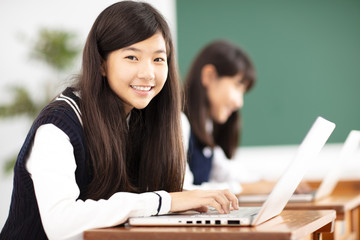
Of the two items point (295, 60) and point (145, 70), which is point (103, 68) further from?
point (295, 60)

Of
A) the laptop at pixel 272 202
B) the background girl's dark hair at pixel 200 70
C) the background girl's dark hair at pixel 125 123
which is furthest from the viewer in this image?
the background girl's dark hair at pixel 200 70

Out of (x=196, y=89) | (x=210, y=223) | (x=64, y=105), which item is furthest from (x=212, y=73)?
(x=210, y=223)

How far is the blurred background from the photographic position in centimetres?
399

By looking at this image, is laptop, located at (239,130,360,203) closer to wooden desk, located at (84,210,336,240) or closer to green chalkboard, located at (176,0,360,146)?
wooden desk, located at (84,210,336,240)

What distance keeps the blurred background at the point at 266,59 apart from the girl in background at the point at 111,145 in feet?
7.31

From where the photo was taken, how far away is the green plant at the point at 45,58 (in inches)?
146

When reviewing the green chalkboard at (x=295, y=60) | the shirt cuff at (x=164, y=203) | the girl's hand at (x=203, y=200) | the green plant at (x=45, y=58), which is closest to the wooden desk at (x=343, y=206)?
the girl's hand at (x=203, y=200)

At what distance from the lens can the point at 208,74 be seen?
3.20 meters

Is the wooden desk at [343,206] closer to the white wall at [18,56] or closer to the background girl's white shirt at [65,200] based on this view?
the background girl's white shirt at [65,200]

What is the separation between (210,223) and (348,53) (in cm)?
340

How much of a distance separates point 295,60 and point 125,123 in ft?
9.74

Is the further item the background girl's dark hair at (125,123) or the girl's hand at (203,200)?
the background girl's dark hair at (125,123)

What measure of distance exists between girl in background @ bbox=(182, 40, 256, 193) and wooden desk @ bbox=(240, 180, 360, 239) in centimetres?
45

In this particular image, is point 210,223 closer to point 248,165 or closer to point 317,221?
point 317,221
